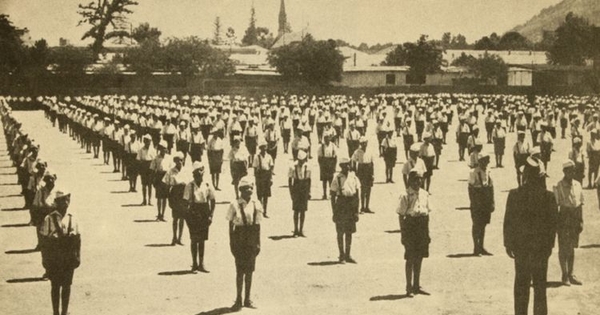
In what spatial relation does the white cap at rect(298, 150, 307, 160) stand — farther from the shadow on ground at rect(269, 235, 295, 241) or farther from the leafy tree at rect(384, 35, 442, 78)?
the leafy tree at rect(384, 35, 442, 78)

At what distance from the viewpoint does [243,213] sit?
33.1 feet

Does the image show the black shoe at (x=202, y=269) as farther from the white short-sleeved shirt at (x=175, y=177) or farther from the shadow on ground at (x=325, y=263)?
the white short-sleeved shirt at (x=175, y=177)

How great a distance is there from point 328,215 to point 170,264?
18.3 feet

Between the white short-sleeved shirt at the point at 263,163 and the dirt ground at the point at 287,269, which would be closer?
the dirt ground at the point at 287,269

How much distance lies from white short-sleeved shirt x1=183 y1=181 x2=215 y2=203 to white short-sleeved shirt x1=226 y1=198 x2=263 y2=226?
217 cm

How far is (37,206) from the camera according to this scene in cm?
1244

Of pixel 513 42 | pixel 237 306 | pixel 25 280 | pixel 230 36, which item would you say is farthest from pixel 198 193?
pixel 230 36

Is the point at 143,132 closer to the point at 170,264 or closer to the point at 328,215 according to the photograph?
the point at 328,215

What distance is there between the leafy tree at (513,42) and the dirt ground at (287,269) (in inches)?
2550

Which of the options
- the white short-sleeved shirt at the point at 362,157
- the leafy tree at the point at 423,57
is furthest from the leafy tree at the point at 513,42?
the white short-sleeved shirt at the point at 362,157

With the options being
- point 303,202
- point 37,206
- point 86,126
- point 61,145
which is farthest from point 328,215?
point 61,145

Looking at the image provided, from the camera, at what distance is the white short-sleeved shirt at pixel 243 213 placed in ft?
33.0

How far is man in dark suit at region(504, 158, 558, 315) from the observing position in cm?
835

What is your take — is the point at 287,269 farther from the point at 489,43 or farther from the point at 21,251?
the point at 489,43
